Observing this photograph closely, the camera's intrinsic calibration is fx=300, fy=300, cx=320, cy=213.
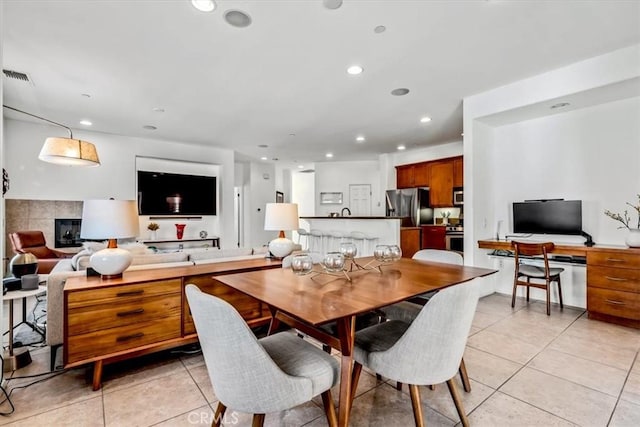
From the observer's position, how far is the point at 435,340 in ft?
4.44

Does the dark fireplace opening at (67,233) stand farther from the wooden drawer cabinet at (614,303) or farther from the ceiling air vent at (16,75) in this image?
the wooden drawer cabinet at (614,303)

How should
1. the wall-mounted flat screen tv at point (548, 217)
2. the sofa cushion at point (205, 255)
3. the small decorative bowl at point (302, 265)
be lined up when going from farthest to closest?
the wall-mounted flat screen tv at point (548, 217)
the sofa cushion at point (205, 255)
the small decorative bowl at point (302, 265)

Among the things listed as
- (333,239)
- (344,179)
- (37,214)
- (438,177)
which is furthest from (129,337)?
(344,179)

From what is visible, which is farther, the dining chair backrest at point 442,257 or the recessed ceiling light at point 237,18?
the dining chair backrest at point 442,257

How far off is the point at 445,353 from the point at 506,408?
2.81 ft

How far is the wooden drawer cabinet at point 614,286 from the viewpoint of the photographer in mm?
2975

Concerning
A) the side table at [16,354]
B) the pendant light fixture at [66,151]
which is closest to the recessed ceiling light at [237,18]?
the pendant light fixture at [66,151]

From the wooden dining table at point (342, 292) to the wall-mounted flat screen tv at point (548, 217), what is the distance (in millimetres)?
2581

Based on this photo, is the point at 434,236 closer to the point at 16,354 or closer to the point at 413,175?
the point at 413,175

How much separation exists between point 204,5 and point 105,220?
173 cm

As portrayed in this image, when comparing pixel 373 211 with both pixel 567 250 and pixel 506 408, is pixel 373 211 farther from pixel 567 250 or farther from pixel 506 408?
pixel 506 408

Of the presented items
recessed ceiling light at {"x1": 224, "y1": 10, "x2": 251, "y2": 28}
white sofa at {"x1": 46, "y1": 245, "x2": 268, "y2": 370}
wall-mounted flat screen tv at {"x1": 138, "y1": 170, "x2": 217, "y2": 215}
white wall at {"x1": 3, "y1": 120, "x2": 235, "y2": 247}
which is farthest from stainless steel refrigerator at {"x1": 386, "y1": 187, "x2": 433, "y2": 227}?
recessed ceiling light at {"x1": 224, "y1": 10, "x2": 251, "y2": 28}

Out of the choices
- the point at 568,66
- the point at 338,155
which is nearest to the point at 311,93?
the point at 568,66

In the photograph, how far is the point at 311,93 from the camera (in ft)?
12.7
